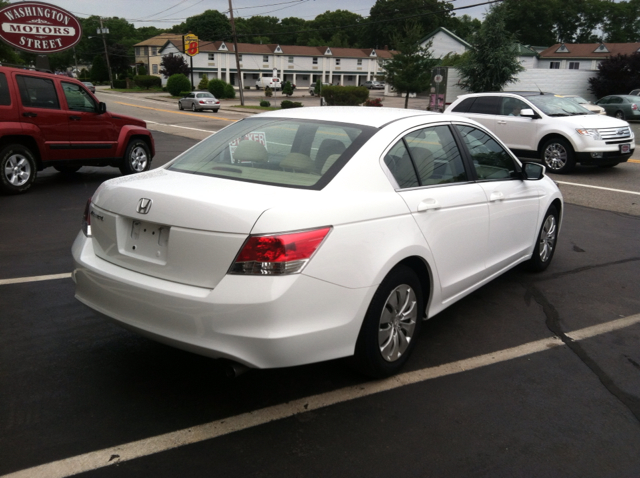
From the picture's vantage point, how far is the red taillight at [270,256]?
292 cm

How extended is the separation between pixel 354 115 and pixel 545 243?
289 cm

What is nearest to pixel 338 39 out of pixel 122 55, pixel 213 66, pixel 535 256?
pixel 213 66

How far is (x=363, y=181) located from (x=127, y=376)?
189 centimetres

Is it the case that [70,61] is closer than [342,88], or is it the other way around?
[342,88]

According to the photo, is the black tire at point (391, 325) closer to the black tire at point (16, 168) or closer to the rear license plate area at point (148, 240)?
the rear license plate area at point (148, 240)

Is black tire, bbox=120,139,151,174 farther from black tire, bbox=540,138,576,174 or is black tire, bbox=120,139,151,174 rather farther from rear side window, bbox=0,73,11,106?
black tire, bbox=540,138,576,174

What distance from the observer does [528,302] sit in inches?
207

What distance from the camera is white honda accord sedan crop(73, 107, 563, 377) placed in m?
2.95

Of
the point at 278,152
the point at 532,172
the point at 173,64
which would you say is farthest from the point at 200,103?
the point at 173,64

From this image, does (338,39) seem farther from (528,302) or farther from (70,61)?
(528,302)

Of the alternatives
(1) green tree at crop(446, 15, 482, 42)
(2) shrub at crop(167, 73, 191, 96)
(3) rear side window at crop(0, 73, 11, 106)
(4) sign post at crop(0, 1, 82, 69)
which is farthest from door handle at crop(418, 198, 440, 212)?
(1) green tree at crop(446, 15, 482, 42)

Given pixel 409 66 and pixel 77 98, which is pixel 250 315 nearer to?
pixel 77 98

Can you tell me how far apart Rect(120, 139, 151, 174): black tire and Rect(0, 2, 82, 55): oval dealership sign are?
4741 millimetres

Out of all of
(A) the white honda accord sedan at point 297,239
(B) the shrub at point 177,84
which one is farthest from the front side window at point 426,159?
(B) the shrub at point 177,84
